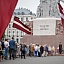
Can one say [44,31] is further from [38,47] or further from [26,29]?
[38,47]

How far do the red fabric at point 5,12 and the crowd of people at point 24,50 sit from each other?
13166 mm

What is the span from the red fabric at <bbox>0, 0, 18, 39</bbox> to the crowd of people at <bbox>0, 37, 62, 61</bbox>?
A: 13166mm

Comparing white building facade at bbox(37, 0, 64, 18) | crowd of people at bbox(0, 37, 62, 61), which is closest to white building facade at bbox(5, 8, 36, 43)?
white building facade at bbox(37, 0, 64, 18)

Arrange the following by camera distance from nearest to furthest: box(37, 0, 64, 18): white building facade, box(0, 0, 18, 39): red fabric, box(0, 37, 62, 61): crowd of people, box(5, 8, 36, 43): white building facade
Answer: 1. box(0, 0, 18, 39): red fabric
2. box(0, 37, 62, 61): crowd of people
3. box(37, 0, 64, 18): white building facade
4. box(5, 8, 36, 43): white building facade

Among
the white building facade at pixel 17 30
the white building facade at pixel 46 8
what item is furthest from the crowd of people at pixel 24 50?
the white building facade at pixel 17 30

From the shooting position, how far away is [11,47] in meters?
18.4

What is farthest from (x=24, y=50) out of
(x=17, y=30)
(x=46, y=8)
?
(x=17, y=30)

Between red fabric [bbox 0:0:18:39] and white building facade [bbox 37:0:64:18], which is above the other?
white building facade [bbox 37:0:64:18]

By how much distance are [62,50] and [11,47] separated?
10.1 m

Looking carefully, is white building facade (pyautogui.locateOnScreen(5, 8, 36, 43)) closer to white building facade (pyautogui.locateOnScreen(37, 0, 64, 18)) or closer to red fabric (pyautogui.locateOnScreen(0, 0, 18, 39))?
white building facade (pyautogui.locateOnScreen(37, 0, 64, 18))

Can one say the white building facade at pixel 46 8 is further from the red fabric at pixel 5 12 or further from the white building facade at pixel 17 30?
the white building facade at pixel 17 30

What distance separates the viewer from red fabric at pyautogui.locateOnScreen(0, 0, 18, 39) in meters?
4.98

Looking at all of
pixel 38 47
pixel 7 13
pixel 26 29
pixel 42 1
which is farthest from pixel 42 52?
pixel 7 13

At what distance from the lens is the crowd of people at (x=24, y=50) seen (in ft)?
61.1
